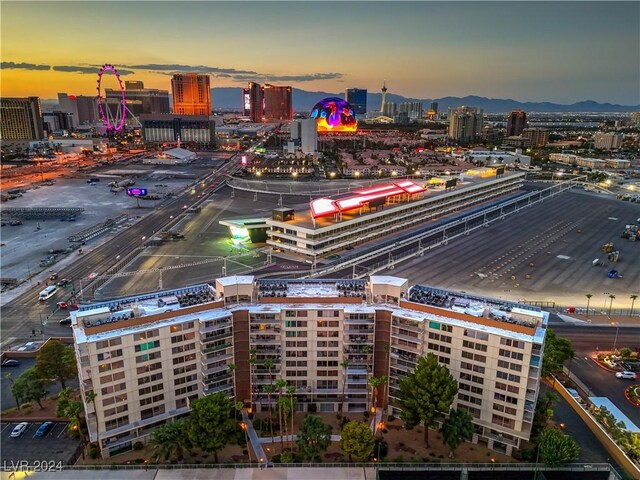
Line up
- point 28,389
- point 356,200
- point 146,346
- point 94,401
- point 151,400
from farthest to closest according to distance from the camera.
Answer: point 356,200
point 28,389
point 151,400
point 146,346
point 94,401

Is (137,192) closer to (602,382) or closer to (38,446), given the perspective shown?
(38,446)

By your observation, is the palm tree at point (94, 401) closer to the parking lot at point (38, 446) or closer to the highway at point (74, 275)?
the parking lot at point (38, 446)

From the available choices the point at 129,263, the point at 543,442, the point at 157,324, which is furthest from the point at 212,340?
the point at 129,263

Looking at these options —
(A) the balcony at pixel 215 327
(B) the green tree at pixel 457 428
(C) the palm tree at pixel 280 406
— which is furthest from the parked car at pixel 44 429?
(B) the green tree at pixel 457 428

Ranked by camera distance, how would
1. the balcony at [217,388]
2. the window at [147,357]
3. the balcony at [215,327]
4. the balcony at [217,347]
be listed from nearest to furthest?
the window at [147,357]
the balcony at [215,327]
the balcony at [217,347]
the balcony at [217,388]

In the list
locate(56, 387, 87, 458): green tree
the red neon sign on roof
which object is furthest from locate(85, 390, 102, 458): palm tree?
the red neon sign on roof

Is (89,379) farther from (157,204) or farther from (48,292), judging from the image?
(157,204)

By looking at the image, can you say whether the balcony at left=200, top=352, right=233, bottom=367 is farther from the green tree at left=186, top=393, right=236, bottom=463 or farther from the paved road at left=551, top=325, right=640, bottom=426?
the paved road at left=551, top=325, right=640, bottom=426

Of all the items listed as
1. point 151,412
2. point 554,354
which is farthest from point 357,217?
point 151,412
